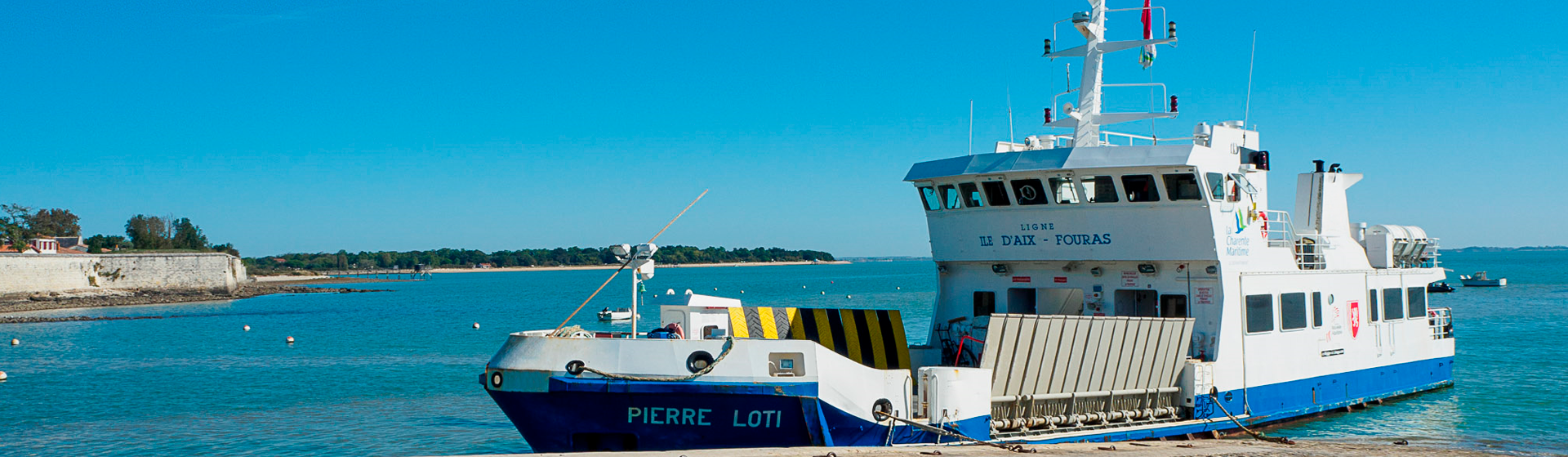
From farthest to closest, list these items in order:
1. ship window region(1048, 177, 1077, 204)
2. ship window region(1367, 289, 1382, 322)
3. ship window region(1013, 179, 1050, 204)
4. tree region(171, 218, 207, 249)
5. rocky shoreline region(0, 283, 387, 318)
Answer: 1. tree region(171, 218, 207, 249)
2. rocky shoreline region(0, 283, 387, 318)
3. ship window region(1367, 289, 1382, 322)
4. ship window region(1013, 179, 1050, 204)
5. ship window region(1048, 177, 1077, 204)

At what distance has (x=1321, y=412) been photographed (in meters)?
17.0

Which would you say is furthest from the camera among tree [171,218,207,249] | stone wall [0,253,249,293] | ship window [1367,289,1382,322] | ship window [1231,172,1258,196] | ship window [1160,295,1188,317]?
tree [171,218,207,249]

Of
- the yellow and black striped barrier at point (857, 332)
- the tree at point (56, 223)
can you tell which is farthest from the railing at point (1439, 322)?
the tree at point (56, 223)

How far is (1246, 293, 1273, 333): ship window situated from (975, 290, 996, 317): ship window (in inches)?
140

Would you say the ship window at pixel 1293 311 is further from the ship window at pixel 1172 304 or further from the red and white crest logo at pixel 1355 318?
the red and white crest logo at pixel 1355 318

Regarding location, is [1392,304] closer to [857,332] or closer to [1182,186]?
[1182,186]

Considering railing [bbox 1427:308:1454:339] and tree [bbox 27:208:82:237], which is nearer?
railing [bbox 1427:308:1454:339]

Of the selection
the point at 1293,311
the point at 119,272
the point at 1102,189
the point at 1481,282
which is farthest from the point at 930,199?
the point at 1481,282

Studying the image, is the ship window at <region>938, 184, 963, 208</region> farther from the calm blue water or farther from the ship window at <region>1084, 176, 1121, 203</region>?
the calm blue water

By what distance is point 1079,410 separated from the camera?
13.1 meters

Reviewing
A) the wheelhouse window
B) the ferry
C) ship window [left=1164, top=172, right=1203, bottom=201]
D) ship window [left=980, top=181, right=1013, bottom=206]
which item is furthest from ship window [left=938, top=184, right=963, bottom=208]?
the wheelhouse window

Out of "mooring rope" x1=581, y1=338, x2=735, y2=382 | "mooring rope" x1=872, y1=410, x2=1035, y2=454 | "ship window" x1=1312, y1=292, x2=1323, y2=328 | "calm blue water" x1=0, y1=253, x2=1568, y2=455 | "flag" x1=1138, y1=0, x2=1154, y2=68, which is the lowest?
"calm blue water" x1=0, y1=253, x2=1568, y2=455

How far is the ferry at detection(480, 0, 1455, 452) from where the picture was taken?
11031mm

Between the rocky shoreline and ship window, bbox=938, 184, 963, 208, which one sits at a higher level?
ship window, bbox=938, 184, 963, 208
